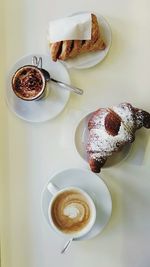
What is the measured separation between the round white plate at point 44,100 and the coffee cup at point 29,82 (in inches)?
1.2

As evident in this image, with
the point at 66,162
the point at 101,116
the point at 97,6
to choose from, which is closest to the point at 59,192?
the point at 66,162

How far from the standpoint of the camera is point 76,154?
105 cm

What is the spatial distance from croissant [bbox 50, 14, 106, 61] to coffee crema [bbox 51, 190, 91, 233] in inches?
12.0

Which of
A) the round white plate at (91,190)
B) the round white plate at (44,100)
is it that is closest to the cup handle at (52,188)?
the round white plate at (91,190)

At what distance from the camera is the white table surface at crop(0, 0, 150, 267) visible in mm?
1036

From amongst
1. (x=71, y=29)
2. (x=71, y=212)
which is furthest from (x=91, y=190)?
(x=71, y=29)

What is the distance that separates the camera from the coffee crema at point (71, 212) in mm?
1002

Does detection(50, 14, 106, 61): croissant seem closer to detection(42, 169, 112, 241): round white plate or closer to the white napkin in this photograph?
the white napkin

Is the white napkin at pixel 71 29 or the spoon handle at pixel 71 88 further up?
the white napkin at pixel 71 29

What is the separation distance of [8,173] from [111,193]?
24 centimetres

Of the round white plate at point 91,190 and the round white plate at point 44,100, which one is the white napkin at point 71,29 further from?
the round white plate at point 91,190

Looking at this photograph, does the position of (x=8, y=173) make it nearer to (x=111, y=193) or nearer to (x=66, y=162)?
(x=66, y=162)

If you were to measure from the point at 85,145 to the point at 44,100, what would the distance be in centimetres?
14

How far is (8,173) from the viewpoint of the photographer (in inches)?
41.8
